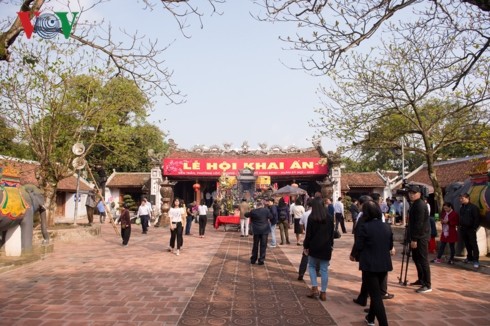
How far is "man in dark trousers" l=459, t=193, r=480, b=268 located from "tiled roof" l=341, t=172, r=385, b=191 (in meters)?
19.3

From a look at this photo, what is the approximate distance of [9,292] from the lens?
18.6ft

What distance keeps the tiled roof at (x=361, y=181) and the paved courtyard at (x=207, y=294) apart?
764 inches

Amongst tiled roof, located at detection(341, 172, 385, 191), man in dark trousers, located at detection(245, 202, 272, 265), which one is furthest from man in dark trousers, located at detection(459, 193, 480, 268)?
tiled roof, located at detection(341, 172, 385, 191)

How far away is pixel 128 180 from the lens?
1188 inches

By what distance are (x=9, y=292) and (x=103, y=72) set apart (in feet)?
31.8

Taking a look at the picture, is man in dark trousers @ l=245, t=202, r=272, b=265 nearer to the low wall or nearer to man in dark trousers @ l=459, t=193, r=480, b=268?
man in dark trousers @ l=459, t=193, r=480, b=268

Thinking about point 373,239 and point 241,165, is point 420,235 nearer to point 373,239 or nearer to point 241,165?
point 373,239

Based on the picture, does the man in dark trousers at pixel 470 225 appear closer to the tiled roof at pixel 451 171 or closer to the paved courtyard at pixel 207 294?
the paved courtyard at pixel 207 294

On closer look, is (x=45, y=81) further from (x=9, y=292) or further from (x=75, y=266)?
(x=9, y=292)

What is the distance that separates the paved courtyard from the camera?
179 inches

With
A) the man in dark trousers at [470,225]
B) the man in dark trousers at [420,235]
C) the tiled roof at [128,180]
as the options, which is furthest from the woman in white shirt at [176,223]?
the tiled roof at [128,180]

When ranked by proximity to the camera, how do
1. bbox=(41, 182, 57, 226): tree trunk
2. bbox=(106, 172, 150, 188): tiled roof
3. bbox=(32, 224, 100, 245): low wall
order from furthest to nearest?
1. bbox=(106, 172, 150, 188): tiled roof
2. bbox=(41, 182, 57, 226): tree trunk
3. bbox=(32, 224, 100, 245): low wall

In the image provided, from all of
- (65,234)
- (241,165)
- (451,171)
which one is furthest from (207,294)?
(451,171)

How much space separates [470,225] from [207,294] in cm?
529
